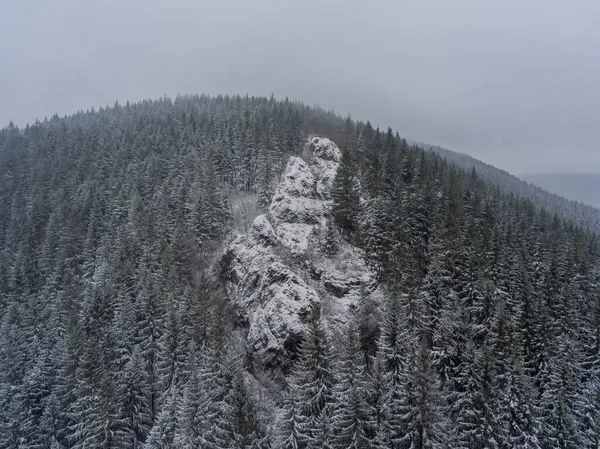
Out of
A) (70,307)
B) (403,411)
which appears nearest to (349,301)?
(403,411)

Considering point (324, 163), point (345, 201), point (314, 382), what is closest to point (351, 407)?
point (314, 382)

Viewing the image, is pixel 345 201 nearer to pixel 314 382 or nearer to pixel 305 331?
pixel 305 331

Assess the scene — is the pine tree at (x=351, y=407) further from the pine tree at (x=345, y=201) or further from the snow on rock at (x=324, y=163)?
the snow on rock at (x=324, y=163)

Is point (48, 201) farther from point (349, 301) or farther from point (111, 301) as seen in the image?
point (349, 301)

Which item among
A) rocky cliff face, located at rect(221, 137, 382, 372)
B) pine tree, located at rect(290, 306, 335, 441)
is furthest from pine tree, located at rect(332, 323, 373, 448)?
rocky cliff face, located at rect(221, 137, 382, 372)

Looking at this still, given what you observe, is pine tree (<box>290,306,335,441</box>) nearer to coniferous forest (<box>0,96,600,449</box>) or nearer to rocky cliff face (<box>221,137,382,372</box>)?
coniferous forest (<box>0,96,600,449</box>)
